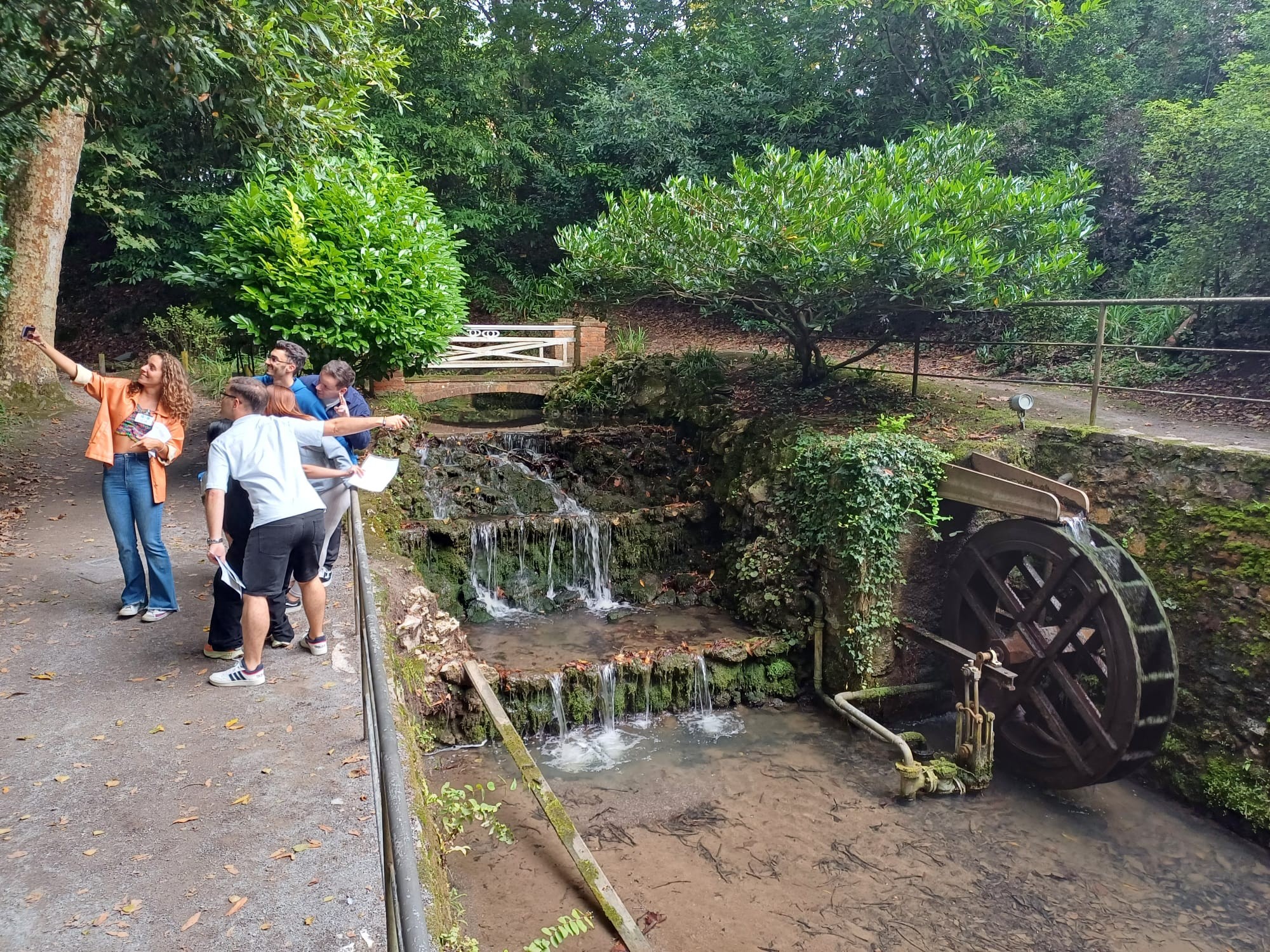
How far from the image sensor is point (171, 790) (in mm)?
3570

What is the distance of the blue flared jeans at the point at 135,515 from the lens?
5.21m

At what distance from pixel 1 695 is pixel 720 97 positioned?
18450mm

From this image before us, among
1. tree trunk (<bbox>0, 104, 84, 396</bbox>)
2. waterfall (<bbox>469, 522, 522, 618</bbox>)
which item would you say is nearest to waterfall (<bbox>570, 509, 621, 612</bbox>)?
waterfall (<bbox>469, 522, 522, 618</bbox>)

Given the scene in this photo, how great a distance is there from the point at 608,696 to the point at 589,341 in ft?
29.1

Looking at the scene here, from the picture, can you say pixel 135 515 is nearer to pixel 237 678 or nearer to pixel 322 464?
pixel 322 464

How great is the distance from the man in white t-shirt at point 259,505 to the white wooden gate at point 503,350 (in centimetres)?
928

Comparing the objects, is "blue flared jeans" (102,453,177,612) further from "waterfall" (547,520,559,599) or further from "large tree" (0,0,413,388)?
"waterfall" (547,520,559,599)

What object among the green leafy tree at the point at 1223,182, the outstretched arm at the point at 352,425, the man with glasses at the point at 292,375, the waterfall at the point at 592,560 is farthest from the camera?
the green leafy tree at the point at 1223,182

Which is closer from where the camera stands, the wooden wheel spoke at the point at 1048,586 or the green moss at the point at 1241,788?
the green moss at the point at 1241,788

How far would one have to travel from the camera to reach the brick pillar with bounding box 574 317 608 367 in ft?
49.0

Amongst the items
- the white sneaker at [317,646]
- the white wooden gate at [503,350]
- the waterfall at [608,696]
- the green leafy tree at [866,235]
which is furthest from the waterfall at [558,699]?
the white wooden gate at [503,350]

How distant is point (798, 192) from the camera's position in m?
8.70

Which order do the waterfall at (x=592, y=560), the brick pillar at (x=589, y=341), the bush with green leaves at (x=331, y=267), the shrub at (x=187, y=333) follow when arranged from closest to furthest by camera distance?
the bush with green leaves at (x=331, y=267)
the waterfall at (x=592, y=560)
the brick pillar at (x=589, y=341)
the shrub at (x=187, y=333)

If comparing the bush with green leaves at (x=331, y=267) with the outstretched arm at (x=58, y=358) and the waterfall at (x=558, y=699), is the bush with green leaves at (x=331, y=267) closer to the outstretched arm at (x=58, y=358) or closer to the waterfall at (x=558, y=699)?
the outstretched arm at (x=58, y=358)
